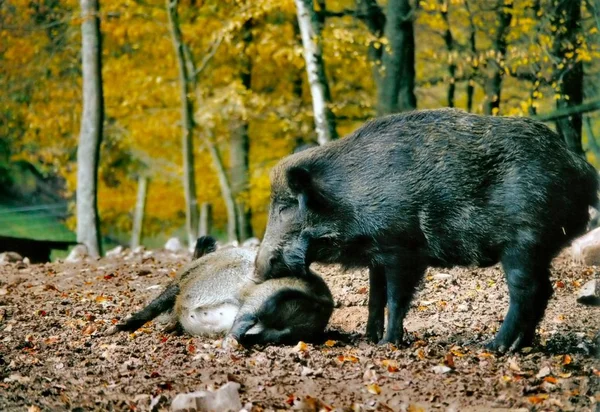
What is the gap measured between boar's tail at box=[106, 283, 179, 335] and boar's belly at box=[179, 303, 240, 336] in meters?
0.30

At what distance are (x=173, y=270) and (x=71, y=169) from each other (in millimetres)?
14081

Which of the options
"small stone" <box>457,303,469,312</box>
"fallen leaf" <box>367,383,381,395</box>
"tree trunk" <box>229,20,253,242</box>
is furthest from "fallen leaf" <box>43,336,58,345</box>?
"tree trunk" <box>229,20,253,242</box>

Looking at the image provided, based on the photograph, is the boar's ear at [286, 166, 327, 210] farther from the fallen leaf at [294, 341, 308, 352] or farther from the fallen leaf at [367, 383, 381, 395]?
the fallen leaf at [367, 383, 381, 395]

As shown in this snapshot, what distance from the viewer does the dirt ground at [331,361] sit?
477 centimetres

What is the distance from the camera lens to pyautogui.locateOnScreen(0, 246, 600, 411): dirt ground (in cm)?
477

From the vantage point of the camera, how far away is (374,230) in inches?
243

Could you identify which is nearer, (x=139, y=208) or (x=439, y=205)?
(x=439, y=205)

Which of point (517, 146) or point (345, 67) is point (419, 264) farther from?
point (345, 67)

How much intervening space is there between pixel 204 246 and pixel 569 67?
7.29 m

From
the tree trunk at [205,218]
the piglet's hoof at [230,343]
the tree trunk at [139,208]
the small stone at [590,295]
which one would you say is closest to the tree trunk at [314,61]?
the small stone at [590,295]

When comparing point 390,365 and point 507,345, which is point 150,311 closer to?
point 390,365

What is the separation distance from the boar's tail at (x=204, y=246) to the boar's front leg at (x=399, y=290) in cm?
206

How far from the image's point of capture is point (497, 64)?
1546 cm

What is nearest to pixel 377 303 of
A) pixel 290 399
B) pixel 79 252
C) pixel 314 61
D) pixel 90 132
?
pixel 290 399
